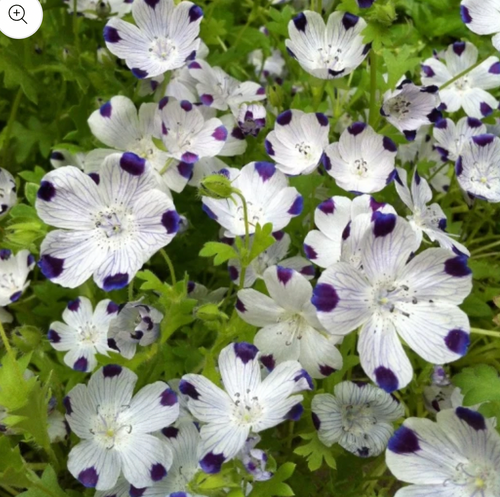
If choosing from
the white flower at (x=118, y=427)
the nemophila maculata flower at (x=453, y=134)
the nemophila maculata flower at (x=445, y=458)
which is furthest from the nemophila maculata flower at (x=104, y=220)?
the nemophila maculata flower at (x=453, y=134)

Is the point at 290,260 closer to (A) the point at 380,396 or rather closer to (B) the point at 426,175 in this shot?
(A) the point at 380,396

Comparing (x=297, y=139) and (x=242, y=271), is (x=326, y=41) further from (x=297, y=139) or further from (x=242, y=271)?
(x=242, y=271)

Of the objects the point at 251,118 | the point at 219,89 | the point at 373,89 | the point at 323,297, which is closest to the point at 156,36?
the point at 219,89

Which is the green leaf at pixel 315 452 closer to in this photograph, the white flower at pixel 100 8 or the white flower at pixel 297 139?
the white flower at pixel 297 139

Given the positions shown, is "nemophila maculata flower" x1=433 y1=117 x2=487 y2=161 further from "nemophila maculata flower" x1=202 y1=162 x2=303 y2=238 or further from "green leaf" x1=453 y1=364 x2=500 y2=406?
"green leaf" x1=453 y1=364 x2=500 y2=406

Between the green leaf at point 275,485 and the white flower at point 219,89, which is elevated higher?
the white flower at point 219,89

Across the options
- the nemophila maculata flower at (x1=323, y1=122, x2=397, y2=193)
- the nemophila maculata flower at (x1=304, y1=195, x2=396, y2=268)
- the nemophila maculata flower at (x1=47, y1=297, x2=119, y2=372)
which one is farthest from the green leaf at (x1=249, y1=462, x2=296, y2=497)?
the nemophila maculata flower at (x1=323, y1=122, x2=397, y2=193)

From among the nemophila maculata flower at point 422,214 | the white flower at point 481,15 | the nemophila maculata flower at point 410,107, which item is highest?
the white flower at point 481,15
